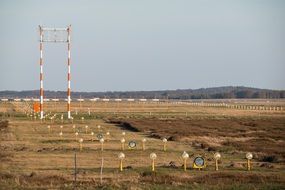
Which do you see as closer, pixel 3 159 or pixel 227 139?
pixel 3 159

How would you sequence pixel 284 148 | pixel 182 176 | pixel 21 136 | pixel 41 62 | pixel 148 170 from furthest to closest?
1. pixel 41 62
2. pixel 21 136
3. pixel 284 148
4. pixel 148 170
5. pixel 182 176

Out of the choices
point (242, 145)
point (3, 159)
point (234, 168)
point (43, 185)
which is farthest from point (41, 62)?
point (43, 185)

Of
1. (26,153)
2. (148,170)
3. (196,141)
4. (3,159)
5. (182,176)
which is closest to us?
(182,176)

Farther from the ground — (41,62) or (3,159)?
(41,62)

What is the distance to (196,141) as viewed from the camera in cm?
4769

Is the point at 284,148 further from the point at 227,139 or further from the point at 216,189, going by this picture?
the point at 216,189

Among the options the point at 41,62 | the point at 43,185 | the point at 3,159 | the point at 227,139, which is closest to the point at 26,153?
the point at 3,159

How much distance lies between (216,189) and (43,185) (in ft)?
19.2

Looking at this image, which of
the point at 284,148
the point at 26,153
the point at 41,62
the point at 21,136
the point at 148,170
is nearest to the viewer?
the point at 148,170

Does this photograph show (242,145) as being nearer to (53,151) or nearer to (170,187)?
(53,151)

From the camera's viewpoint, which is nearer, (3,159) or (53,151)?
(3,159)

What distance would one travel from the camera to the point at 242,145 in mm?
44094

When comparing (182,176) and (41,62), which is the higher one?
(41,62)

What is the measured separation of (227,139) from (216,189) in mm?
29167
